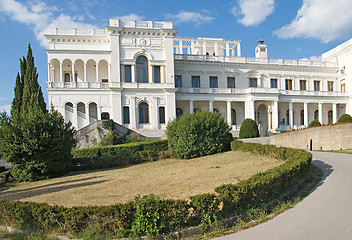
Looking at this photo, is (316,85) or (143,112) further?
(316,85)

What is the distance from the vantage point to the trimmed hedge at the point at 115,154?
21.4m

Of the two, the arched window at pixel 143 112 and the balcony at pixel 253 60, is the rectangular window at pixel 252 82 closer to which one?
the balcony at pixel 253 60

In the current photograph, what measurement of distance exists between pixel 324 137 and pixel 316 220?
16.5 meters

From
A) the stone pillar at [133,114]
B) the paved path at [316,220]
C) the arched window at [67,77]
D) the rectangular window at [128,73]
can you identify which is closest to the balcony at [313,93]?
the stone pillar at [133,114]

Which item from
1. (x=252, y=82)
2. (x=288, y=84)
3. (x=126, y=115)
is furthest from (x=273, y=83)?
(x=126, y=115)

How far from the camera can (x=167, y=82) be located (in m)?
34.4

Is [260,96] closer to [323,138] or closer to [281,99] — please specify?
[281,99]

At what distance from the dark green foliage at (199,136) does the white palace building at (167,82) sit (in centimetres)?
981

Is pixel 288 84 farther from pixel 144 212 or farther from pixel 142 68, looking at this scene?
pixel 144 212

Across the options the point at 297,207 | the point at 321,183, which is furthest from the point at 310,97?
the point at 297,207

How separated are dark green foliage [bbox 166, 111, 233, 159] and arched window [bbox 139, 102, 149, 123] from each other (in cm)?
1222

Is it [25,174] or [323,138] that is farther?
[323,138]

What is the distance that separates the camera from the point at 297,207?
24.7 feet

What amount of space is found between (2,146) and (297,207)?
18287 mm
